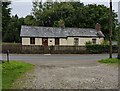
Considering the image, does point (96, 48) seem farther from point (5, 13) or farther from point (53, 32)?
point (5, 13)

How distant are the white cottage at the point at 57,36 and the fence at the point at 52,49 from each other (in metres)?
7.27

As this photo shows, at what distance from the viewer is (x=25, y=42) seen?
47.2 m

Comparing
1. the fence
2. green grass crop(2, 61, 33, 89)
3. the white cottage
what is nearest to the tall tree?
the white cottage

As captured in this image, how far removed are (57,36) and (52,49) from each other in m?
8.54

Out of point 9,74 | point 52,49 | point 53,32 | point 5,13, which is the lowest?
point 9,74

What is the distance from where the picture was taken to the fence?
129 ft

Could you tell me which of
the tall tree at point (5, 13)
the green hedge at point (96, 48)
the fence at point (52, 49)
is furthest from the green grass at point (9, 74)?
the green hedge at point (96, 48)

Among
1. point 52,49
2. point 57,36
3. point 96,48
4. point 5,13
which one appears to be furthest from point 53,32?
point 5,13

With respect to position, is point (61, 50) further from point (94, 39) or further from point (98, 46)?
point (94, 39)

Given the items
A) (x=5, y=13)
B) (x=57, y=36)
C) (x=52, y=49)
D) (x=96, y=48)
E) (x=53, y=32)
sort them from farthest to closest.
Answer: (x=53, y=32)
(x=57, y=36)
(x=96, y=48)
(x=52, y=49)
(x=5, y=13)

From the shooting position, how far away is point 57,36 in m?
48.6

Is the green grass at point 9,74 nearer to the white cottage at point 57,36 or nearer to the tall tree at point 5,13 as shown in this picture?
the tall tree at point 5,13

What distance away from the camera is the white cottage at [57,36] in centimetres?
4797

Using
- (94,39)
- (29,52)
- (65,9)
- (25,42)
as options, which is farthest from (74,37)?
(65,9)
